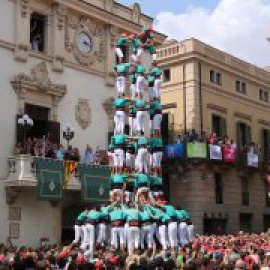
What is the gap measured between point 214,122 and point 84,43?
36.1 ft

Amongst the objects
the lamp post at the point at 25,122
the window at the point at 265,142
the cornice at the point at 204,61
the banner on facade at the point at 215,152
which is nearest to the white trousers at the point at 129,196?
the lamp post at the point at 25,122

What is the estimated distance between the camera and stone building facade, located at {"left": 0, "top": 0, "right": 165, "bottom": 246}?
28938 millimetres

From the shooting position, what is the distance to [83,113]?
33219mm

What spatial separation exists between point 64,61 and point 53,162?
5.92 m

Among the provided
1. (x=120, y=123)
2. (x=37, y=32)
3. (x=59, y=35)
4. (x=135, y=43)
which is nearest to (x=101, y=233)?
(x=120, y=123)

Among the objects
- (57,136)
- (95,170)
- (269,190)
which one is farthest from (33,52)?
(269,190)

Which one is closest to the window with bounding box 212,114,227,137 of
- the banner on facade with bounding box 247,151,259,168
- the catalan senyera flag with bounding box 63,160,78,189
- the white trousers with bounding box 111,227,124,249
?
the banner on facade with bounding box 247,151,259,168

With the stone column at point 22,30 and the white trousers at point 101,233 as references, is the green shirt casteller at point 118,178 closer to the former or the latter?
the white trousers at point 101,233

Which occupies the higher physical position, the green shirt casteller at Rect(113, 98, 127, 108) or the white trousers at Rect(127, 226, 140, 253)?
the green shirt casteller at Rect(113, 98, 127, 108)

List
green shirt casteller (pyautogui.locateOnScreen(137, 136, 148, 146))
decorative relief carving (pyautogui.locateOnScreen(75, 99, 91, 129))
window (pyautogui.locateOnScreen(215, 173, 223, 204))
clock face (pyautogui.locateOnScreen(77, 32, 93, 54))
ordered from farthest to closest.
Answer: window (pyautogui.locateOnScreen(215, 173, 223, 204)) → clock face (pyautogui.locateOnScreen(77, 32, 93, 54)) → decorative relief carving (pyautogui.locateOnScreen(75, 99, 91, 129)) → green shirt casteller (pyautogui.locateOnScreen(137, 136, 148, 146))

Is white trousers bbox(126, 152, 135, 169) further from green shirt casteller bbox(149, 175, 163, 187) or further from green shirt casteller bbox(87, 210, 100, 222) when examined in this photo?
green shirt casteller bbox(87, 210, 100, 222)

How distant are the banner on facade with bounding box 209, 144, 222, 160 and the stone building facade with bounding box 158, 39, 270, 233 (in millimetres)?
646

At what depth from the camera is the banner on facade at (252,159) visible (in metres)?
40.5

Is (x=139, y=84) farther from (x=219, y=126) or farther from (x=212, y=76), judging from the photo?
(x=219, y=126)
